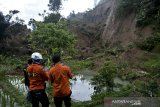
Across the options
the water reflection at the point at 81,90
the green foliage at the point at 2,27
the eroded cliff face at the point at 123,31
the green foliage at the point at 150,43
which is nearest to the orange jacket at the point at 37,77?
the water reflection at the point at 81,90

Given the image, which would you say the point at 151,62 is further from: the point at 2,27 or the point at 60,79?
the point at 2,27

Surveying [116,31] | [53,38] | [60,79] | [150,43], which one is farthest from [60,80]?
[116,31]

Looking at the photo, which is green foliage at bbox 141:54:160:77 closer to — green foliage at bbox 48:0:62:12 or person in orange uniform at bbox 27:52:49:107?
person in orange uniform at bbox 27:52:49:107

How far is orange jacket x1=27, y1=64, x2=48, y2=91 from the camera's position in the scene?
9.27 metres

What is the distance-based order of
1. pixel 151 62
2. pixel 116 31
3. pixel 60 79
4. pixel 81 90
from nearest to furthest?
pixel 60 79
pixel 81 90
pixel 151 62
pixel 116 31

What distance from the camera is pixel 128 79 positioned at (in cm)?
2209

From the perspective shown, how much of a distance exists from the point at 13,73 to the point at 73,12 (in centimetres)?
6534

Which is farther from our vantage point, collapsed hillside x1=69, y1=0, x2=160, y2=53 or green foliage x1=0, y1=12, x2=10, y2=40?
green foliage x1=0, y1=12, x2=10, y2=40

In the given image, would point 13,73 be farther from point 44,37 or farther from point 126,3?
point 126,3

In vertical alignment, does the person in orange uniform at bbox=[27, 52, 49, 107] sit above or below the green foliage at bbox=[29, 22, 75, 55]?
below

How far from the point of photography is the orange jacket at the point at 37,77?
9.27m

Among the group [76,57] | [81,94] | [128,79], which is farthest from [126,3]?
[81,94]

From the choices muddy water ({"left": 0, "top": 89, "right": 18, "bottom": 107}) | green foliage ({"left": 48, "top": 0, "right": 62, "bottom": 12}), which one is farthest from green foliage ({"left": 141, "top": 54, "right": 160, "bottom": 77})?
green foliage ({"left": 48, "top": 0, "right": 62, "bottom": 12})

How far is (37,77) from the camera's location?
9289 mm
